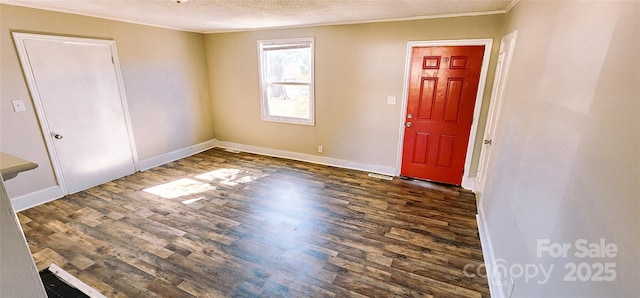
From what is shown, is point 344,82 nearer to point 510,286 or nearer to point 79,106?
point 510,286

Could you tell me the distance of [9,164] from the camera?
992 mm

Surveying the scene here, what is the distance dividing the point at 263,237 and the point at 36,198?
9.46ft

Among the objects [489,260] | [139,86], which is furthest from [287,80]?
[489,260]

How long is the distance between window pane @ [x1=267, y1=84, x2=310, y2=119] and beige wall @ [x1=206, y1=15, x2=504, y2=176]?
0.23 metres

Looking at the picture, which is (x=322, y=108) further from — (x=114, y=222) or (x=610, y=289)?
(x=610, y=289)

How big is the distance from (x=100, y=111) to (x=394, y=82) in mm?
4122

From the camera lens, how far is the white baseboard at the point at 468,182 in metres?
3.62

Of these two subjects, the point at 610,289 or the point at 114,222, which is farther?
the point at 114,222

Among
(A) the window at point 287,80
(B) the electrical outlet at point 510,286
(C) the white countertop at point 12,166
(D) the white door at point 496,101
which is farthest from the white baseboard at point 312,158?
(C) the white countertop at point 12,166

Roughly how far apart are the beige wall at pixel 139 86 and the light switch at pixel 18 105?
0.03 meters

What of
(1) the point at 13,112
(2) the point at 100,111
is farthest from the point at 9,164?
(2) the point at 100,111

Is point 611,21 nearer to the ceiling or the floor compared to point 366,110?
nearer to the ceiling

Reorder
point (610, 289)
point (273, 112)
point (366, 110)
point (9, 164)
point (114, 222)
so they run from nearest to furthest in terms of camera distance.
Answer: point (610, 289), point (9, 164), point (114, 222), point (366, 110), point (273, 112)

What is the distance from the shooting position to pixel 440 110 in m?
3.60
